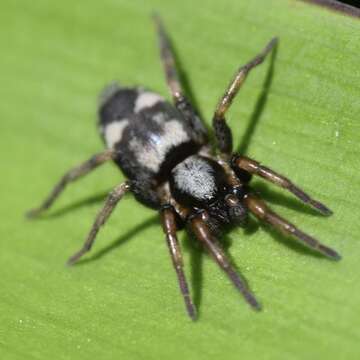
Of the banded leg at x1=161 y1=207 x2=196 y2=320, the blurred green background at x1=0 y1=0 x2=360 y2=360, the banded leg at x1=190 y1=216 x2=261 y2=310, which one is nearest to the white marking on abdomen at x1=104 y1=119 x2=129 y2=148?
the blurred green background at x1=0 y1=0 x2=360 y2=360

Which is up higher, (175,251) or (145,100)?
(145,100)

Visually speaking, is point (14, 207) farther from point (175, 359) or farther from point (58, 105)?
point (175, 359)

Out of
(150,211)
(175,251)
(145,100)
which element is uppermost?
(145,100)

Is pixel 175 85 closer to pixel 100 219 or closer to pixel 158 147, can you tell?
pixel 158 147

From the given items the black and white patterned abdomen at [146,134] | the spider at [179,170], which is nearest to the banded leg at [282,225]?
the spider at [179,170]

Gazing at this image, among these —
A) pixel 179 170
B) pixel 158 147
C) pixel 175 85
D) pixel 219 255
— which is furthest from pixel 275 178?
pixel 175 85

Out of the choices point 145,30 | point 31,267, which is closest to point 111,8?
point 145,30

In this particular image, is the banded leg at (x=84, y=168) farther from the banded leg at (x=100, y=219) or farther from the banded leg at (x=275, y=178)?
the banded leg at (x=275, y=178)

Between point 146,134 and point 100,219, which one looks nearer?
point 100,219
